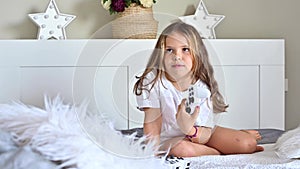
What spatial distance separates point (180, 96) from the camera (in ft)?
4.17

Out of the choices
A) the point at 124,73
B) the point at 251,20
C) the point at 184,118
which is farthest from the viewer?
the point at 251,20

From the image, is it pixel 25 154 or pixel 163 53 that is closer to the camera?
pixel 25 154

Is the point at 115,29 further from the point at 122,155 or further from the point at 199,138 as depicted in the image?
the point at 122,155

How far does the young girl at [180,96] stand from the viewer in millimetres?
1208

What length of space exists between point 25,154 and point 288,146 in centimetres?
72

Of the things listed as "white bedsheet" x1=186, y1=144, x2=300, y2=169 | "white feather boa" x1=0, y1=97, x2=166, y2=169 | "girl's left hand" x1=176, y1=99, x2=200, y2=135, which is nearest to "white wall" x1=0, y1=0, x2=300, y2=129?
"girl's left hand" x1=176, y1=99, x2=200, y2=135

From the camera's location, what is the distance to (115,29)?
2.04m

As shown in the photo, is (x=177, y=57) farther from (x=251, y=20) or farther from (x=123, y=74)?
(x=251, y=20)

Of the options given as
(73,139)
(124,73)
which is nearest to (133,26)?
(124,73)

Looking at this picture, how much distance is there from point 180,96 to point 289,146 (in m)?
0.33

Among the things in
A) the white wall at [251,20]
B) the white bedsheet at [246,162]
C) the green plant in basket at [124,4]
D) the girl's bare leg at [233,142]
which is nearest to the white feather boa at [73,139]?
the white bedsheet at [246,162]

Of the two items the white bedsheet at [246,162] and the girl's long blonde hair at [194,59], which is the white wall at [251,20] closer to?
the girl's long blonde hair at [194,59]

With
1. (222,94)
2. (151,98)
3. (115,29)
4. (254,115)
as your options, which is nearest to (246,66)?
(254,115)

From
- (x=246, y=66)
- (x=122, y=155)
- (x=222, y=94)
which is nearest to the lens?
(x=122, y=155)
